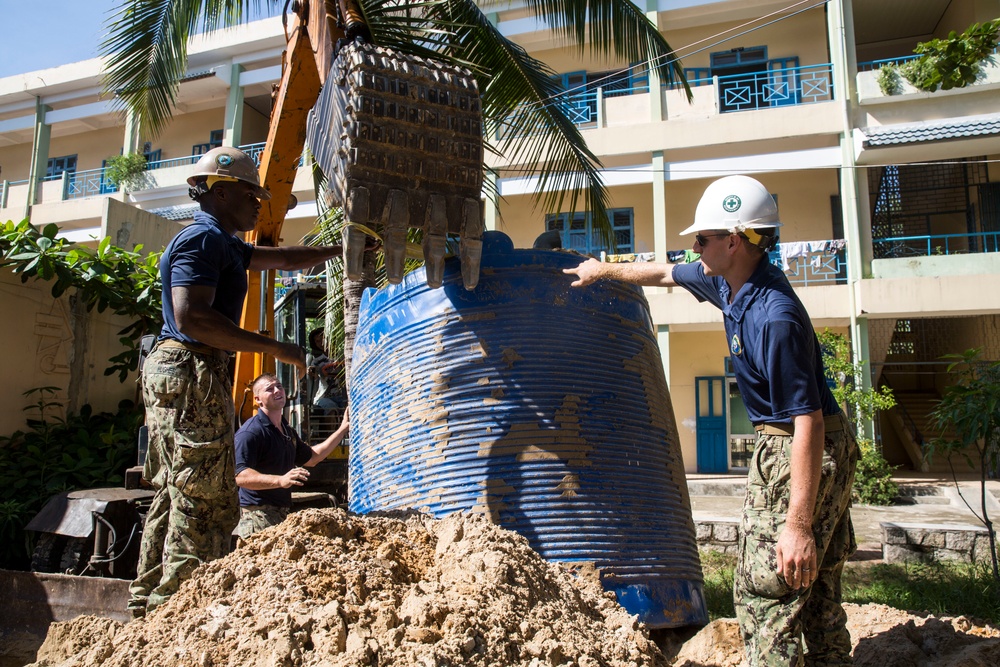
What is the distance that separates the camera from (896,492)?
10148 mm

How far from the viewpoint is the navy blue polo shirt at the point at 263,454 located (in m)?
4.41

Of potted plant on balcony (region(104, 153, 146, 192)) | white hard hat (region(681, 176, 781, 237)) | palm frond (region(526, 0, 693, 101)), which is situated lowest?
white hard hat (region(681, 176, 781, 237))

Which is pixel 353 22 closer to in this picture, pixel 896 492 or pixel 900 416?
pixel 896 492

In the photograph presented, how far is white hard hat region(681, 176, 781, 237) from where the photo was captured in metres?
2.55

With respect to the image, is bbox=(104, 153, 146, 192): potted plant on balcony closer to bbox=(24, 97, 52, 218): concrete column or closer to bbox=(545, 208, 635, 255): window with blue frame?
bbox=(24, 97, 52, 218): concrete column

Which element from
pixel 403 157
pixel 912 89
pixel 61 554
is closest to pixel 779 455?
pixel 403 157

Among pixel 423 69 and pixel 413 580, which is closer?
pixel 413 580

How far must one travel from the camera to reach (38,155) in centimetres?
1920

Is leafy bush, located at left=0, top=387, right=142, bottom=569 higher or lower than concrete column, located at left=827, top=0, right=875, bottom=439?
lower

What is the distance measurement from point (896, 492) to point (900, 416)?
5842mm

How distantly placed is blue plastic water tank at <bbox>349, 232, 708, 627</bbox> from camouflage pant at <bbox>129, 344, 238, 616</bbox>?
0.66 meters

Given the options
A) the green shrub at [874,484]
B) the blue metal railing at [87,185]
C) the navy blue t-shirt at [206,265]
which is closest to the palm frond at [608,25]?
the navy blue t-shirt at [206,265]

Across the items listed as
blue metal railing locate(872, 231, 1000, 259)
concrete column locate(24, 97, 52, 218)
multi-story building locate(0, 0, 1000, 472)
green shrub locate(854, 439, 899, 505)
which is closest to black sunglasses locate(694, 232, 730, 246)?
green shrub locate(854, 439, 899, 505)

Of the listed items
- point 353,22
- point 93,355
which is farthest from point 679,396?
point 353,22
